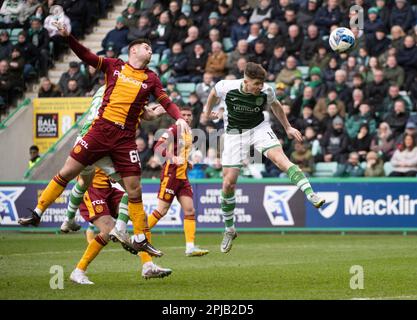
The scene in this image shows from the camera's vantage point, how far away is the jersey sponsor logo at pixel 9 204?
25156 millimetres

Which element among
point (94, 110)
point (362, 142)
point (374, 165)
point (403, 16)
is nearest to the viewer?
point (94, 110)

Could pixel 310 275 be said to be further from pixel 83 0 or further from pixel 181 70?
pixel 83 0

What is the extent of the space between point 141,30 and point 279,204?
26.7 feet

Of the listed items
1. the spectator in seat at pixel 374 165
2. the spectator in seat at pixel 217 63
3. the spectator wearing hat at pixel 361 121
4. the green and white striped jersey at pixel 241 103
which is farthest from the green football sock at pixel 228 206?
the spectator in seat at pixel 217 63

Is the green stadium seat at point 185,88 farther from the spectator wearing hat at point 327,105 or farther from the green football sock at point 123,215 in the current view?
the green football sock at point 123,215

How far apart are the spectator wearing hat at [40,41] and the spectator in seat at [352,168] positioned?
36.2 feet

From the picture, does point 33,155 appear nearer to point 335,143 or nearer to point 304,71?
point 304,71

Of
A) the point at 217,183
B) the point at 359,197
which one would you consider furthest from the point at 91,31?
the point at 359,197

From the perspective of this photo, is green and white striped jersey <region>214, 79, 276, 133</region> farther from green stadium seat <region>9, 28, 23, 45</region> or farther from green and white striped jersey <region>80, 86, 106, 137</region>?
green stadium seat <region>9, 28, 23, 45</region>

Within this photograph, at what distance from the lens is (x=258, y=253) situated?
1780 cm

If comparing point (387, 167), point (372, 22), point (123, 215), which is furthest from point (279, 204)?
point (123, 215)

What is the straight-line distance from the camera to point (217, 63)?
27.0m

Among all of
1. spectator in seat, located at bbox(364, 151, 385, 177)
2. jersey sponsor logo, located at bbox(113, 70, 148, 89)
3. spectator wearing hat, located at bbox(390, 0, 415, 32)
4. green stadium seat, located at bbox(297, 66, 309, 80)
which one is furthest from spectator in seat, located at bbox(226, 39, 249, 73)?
jersey sponsor logo, located at bbox(113, 70, 148, 89)
